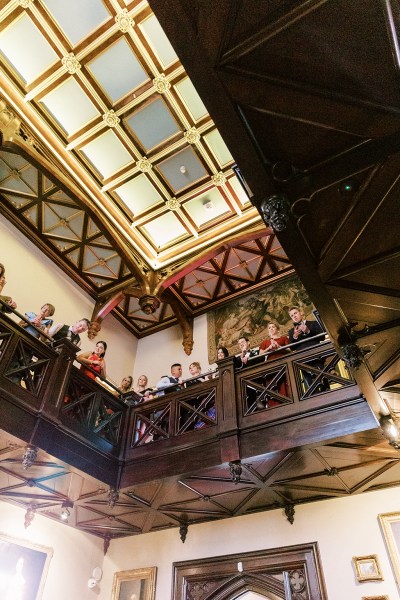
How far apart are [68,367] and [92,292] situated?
4.81 metres

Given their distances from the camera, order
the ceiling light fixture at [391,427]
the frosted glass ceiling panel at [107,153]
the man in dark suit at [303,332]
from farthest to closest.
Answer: the frosted glass ceiling panel at [107,153], the man in dark suit at [303,332], the ceiling light fixture at [391,427]

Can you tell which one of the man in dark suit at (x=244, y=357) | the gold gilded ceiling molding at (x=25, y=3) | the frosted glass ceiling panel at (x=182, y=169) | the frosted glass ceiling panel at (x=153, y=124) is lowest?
the man in dark suit at (x=244, y=357)

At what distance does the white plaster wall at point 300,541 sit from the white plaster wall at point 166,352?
3.63 m

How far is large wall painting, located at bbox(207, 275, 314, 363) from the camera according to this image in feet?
32.6

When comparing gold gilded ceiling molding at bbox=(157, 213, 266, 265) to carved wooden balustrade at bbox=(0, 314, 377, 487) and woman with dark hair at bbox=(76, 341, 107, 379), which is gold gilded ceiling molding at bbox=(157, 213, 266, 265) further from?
carved wooden balustrade at bbox=(0, 314, 377, 487)

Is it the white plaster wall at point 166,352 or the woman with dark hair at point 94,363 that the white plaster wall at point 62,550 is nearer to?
the woman with dark hair at point 94,363

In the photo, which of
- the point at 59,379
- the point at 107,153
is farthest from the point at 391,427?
the point at 107,153

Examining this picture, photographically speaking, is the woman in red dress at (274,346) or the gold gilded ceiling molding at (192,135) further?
the gold gilded ceiling molding at (192,135)

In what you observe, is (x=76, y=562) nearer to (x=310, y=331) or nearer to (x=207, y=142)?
(x=310, y=331)

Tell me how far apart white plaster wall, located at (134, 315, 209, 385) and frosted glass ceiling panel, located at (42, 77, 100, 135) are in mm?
5352

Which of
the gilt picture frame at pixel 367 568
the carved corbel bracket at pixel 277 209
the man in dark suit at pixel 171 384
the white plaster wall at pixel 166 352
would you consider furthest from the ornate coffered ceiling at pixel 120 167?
the gilt picture frame at pixel 367 568

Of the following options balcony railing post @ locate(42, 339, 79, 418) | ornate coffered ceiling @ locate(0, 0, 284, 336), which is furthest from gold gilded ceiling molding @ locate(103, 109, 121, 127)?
balcony railing post @ locate(42, 339, 79, 418)

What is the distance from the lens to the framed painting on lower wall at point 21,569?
22.6ft

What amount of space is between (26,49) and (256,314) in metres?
6.79
